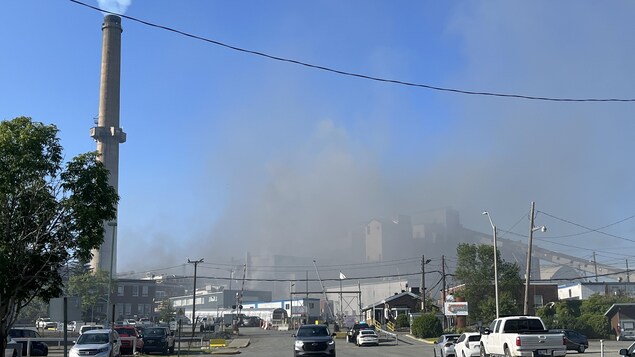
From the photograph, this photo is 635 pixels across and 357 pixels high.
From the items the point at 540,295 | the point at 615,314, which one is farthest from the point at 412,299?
the point at 615,314

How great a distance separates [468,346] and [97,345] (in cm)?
1788

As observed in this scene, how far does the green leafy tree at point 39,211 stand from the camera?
17688 mm

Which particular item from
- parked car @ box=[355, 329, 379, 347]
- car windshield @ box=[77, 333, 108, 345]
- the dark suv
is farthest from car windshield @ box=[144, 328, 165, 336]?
parked car @ box=[355, 329, 379, 347]

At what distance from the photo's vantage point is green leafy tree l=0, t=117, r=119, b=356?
17688mm

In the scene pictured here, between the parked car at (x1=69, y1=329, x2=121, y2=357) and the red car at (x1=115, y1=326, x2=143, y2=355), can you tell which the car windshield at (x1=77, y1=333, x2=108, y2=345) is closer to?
the parked car at (x1=69, y1=329, x2=121, y2=357)

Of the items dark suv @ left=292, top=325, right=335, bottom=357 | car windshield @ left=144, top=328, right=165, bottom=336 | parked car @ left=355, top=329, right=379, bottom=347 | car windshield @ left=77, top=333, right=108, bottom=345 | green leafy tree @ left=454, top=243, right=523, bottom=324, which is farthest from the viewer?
green leafy tree @ left=454, top=243, right=523, bottom=324

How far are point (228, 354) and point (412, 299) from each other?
204 ft

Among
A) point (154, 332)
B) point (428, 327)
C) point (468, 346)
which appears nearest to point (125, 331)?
point (154, 332)

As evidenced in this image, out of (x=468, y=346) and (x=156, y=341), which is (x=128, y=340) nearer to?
(x=156, y=341)

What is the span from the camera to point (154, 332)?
44.2 metres

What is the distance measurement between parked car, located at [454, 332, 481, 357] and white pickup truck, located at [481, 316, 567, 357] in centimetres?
313

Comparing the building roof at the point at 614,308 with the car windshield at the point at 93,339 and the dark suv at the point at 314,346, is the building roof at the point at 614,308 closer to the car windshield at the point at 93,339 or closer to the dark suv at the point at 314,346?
the dark suv at the point at 314,346

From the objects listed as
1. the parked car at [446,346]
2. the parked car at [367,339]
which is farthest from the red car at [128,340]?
the parked car at [367,339]

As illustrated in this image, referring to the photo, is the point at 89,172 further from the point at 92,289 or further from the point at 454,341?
the point at 92,289
